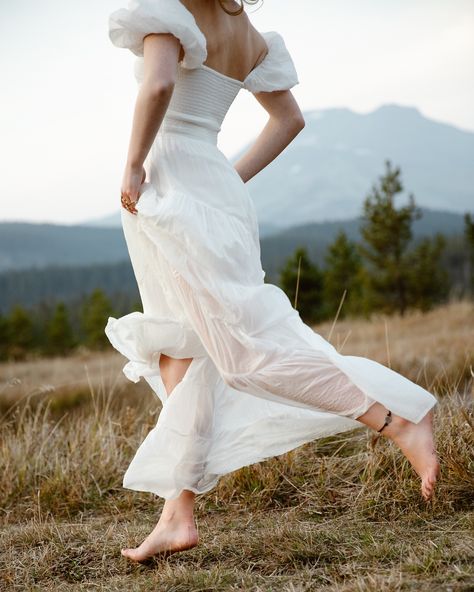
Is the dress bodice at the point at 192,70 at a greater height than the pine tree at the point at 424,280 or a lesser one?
greater

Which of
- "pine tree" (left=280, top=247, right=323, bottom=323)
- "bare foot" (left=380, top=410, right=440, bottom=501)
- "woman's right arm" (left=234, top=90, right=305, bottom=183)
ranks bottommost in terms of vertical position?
"pine tree" (left=280, top=247, right=323, bottom=323)

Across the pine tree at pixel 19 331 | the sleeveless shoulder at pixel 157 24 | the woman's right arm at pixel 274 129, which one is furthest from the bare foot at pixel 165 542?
the pine tree at pixel 19 331

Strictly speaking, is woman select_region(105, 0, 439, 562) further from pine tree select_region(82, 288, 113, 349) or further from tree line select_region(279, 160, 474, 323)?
pine tree select_region(82, 288, 113, 349)

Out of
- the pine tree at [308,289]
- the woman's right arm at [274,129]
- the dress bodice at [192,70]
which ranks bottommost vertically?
the pine tree at [308,289]

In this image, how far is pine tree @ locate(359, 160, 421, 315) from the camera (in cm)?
2138

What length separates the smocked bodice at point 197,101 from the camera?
2.32 metres

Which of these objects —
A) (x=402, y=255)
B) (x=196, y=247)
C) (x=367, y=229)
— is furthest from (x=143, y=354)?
(x=402, y=255)

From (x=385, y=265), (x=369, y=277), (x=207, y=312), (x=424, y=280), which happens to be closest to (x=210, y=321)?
(x=207, y=312)

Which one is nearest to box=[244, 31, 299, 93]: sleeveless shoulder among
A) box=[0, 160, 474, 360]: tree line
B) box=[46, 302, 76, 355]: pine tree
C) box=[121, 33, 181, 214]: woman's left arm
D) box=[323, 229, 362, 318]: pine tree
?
box=[121, 33, 181, 214]: woman's left arm

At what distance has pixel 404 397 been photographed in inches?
84.6

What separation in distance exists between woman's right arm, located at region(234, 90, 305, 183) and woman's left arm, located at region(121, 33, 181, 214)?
628 mm

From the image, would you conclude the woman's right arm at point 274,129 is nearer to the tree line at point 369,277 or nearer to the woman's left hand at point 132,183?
the woman's left hand at point 132,183

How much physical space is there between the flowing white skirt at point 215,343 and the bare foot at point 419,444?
0.05 meters

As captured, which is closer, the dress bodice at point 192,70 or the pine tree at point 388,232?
the dress bodice at point 192,70
